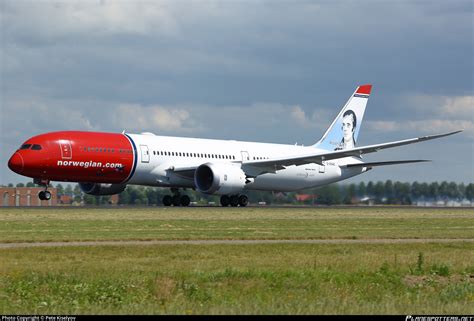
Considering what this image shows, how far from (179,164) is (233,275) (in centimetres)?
3752

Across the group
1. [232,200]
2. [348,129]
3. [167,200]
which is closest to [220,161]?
[232,200]

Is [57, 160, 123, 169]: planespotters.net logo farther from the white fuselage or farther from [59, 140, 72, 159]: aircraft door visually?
the white fuselage

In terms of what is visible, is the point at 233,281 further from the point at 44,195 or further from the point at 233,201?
the point at 233,201

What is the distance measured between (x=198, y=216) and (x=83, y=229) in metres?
11.1

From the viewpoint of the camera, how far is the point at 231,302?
17953 millimetres

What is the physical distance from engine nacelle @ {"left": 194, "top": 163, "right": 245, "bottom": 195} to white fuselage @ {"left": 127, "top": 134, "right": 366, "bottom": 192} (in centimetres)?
115

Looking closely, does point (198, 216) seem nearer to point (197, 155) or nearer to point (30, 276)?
point (197, 155)

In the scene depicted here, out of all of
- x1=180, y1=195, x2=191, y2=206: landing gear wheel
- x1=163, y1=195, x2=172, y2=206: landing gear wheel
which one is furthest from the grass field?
x1=163, y1=195, x2=172, y2=206: landing gear wheel

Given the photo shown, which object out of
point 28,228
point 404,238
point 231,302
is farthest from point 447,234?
point 231,302

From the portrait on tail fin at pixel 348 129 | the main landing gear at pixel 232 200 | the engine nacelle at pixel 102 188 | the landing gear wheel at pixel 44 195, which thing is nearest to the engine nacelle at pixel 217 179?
the main landing gear at pixel 232 200

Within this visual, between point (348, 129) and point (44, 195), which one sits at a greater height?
point (348, 129)

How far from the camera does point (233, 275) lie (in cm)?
2084

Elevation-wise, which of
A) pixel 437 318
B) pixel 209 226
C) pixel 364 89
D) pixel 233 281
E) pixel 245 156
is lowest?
pixel 437 318

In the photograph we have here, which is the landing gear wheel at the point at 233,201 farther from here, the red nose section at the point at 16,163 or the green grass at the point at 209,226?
the red nose section at the point at 16,163
